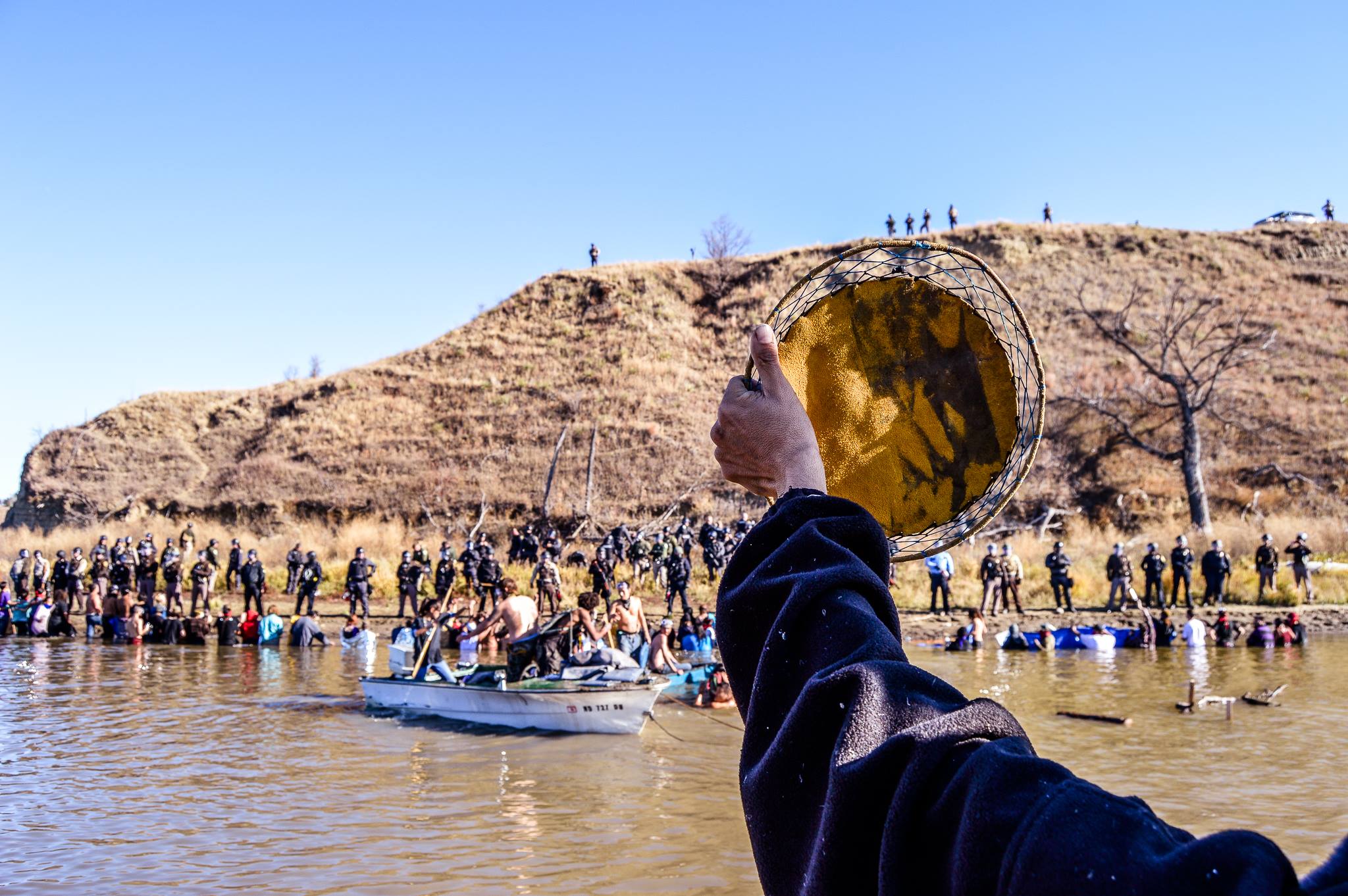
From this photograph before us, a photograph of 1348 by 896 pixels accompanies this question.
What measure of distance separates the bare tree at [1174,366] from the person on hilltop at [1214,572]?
9986mm

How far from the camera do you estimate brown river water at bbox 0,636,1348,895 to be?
931 centimetres

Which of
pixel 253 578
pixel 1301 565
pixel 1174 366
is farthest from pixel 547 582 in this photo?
pixel 1174 366

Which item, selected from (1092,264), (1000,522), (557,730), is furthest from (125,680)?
(1092,264)

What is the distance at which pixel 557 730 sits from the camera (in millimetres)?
14734

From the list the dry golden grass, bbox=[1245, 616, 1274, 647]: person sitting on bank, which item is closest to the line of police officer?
the dry golden grass

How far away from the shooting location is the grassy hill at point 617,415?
4538 centimetres

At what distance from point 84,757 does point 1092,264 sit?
5793cm

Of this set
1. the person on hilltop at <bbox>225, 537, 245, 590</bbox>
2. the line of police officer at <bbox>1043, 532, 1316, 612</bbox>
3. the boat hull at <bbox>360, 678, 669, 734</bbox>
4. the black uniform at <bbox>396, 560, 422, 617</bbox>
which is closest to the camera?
the boat hull at <bbox>360, 678, 669, 734</bbox>

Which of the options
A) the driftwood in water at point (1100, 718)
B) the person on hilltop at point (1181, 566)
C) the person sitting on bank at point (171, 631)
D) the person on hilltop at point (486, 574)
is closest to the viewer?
the driftwood in water at point (1100, 718)

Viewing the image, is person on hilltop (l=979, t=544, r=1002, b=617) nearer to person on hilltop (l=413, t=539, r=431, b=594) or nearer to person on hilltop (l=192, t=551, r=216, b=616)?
person on hilltop (l=413, t=539, r=431, b=594)

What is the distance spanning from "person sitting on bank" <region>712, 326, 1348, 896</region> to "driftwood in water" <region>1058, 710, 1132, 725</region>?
1568 cm

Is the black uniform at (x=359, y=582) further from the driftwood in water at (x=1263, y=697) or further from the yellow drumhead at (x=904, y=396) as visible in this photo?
the yellow drumhead at (x=904, y=396)

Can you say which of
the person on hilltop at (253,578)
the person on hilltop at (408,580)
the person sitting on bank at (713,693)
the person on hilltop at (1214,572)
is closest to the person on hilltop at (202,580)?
the person on hilltop at (253,578)

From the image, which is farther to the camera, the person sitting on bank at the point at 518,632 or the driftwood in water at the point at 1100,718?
the person sitting on bank at the point at 518,632
